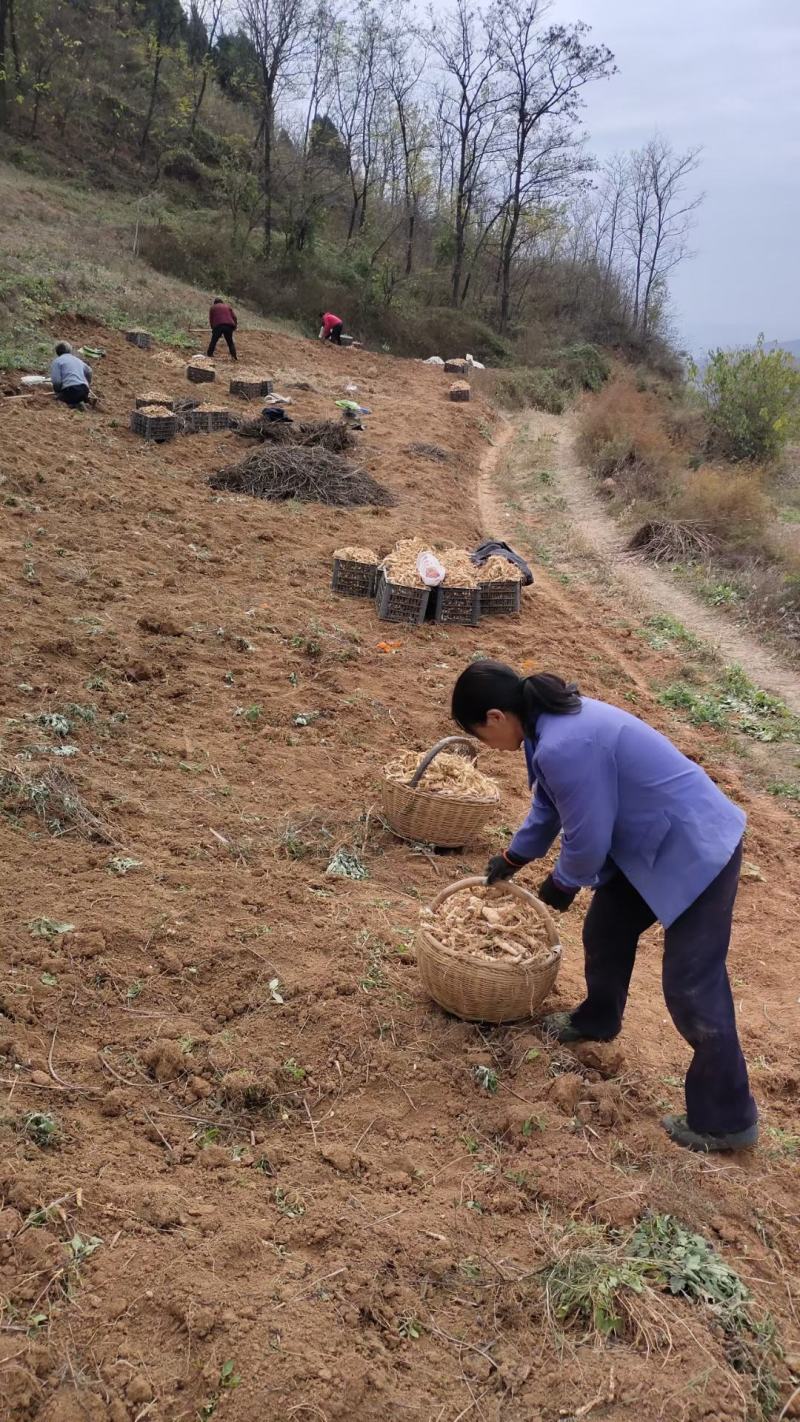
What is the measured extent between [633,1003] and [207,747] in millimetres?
2799

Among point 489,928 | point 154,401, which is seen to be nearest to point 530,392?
point 154,401

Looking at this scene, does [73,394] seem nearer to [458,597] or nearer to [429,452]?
[429,452]

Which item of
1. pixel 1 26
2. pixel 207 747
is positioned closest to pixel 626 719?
pixel 207 747

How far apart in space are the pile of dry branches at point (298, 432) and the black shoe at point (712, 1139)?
423 inches

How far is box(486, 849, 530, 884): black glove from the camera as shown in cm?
323

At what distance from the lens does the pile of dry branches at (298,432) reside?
41.7ft

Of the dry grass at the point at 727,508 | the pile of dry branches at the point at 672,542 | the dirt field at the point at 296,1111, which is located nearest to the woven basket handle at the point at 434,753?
the dirt field at the point at 296,1111

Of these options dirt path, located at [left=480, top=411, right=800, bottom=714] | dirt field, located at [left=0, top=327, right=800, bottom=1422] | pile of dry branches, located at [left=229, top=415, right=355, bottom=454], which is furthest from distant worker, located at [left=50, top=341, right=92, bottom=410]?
dirt field, located at [left=0, top=327, right=800, bottom=1422]

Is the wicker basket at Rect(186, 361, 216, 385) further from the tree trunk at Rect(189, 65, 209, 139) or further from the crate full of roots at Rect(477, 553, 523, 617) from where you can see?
the tree trunk at Rect(189, 65, 209, 139)

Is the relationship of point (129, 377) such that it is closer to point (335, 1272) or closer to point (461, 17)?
point (335, 1272)

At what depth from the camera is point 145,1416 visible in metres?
2.03

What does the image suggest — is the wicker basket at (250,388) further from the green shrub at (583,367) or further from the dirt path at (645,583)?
the green shrub at (583,367)

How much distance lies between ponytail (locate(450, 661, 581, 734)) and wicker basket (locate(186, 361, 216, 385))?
1414 cm

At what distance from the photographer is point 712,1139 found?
2.97m
